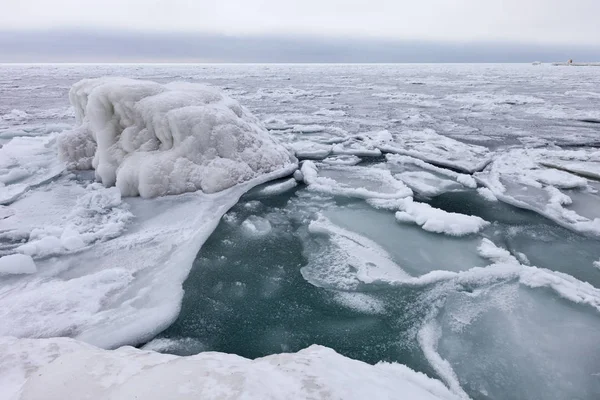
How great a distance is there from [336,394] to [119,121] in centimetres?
609

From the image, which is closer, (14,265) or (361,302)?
(361,302)

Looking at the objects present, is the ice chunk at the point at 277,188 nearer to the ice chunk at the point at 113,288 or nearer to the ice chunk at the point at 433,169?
the ice chunk at the point at 113,288

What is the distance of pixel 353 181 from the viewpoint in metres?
5.94

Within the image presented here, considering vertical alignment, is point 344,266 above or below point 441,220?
below

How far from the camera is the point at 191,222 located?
14.4 feet

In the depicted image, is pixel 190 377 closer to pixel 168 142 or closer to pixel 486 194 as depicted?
pixel 168 142

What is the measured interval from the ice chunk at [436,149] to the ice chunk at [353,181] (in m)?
1.50

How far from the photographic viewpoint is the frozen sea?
8.23ft

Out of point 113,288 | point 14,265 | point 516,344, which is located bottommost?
point 516,344

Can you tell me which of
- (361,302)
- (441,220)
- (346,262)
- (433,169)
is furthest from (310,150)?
(361,302)

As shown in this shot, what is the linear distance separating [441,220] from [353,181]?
6.56 feet

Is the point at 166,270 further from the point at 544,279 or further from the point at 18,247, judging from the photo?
the point at 544,279

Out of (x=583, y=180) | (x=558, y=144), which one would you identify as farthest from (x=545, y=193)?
(x=558, y=144)

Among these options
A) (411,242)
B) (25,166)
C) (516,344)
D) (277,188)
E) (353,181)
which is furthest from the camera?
(25,166)
